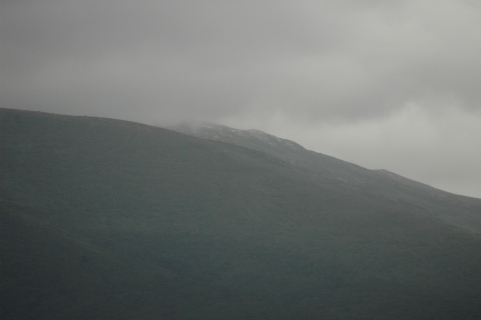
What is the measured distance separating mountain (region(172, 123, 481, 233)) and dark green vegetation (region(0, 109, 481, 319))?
802 inches

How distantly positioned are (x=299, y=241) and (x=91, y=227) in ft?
91.6

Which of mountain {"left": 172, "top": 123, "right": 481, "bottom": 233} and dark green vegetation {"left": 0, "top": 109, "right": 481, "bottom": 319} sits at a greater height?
mountain {"left": 172, "top": 123, "right": 481, "bottom": 233}

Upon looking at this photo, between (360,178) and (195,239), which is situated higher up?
(360,178)

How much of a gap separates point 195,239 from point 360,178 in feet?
237

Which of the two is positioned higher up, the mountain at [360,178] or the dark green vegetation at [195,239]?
the mountain at [360,178]

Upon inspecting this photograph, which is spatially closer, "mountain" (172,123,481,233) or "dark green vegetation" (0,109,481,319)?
"dark green vegetation" (0,109,481,319)

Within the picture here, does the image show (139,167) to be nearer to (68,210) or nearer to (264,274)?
(68,210)

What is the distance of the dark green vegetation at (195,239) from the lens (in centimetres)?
3547

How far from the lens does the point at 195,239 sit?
4969cm

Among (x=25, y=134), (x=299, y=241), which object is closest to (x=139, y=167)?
(x=25, y=134)

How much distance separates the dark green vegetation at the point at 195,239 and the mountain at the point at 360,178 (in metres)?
20.4

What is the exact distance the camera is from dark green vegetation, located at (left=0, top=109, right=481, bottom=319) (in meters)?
35.5

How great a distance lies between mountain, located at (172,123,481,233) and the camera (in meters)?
90.8

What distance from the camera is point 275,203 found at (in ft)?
208
